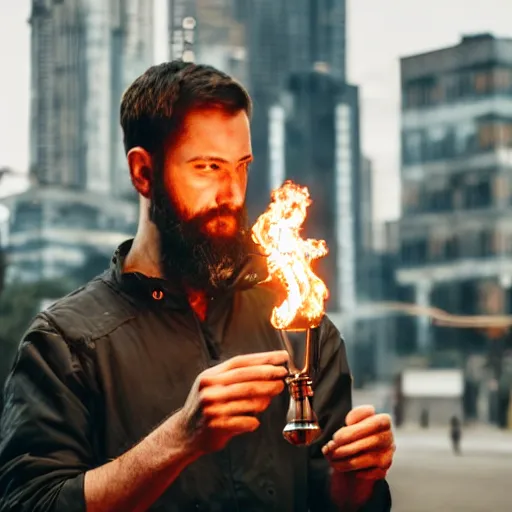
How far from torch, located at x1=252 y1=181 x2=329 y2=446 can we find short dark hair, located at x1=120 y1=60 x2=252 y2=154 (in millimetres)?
151

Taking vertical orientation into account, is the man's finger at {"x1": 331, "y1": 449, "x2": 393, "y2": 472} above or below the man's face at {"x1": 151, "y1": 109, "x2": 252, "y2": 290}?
below

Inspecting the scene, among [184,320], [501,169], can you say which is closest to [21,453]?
[184,320]

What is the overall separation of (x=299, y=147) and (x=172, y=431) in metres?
20.8

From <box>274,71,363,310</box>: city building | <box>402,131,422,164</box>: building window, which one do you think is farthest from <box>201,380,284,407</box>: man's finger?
<box>402,131,422,164</box>: building window

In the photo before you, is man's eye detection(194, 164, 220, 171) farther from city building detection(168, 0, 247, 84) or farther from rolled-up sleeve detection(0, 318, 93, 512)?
city building detection(168, 0, 247, 84)

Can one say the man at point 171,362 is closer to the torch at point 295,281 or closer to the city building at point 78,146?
the torch at point 295,281

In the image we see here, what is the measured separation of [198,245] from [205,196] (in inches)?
2.7

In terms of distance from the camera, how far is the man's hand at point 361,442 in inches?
67.1

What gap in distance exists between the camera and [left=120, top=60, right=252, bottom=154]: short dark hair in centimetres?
187

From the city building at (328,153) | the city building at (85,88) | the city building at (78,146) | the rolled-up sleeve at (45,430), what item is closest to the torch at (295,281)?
the rolled-up sleeve at (45,430)

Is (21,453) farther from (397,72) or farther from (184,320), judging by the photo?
(397,72)

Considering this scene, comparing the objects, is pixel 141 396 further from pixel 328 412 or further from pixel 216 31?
Answer: pixel 216 31

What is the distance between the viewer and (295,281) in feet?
5.63

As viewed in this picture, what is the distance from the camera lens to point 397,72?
2239 centimetres
